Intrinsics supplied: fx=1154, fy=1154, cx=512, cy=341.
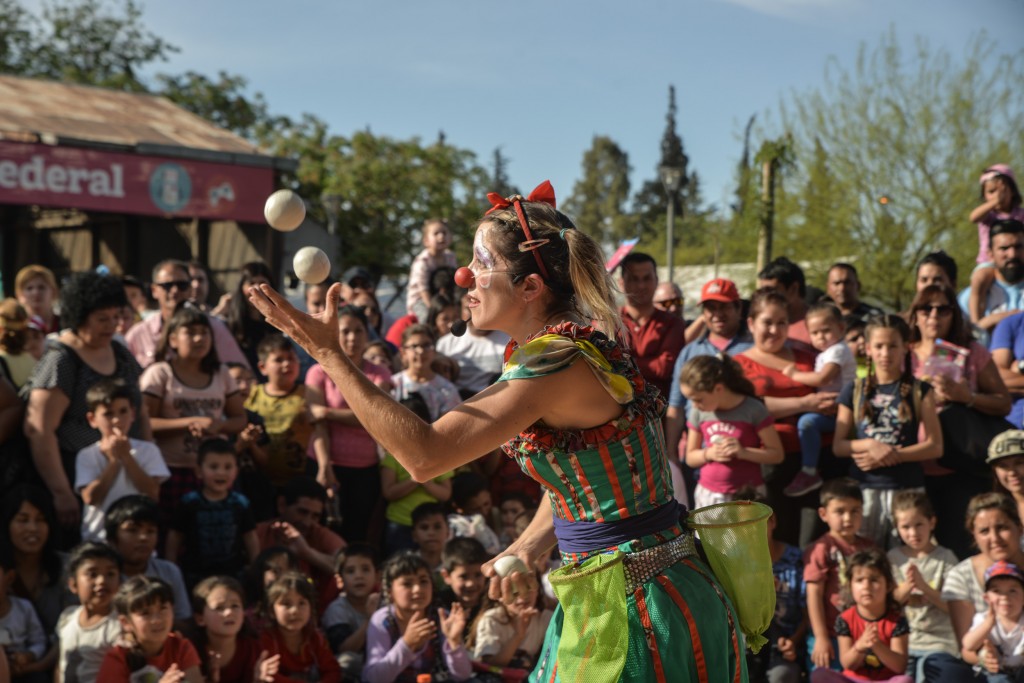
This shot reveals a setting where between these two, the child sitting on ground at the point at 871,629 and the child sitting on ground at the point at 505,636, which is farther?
the child sitting on ground at the point at 505,636

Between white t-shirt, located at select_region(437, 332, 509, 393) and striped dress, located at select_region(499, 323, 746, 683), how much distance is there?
466 cm

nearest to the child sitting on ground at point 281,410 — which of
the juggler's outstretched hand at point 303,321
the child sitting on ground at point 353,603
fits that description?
the child sitting on ground at point 353,603

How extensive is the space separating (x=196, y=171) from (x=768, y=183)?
9.06 metres

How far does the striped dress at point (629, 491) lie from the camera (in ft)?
8.75

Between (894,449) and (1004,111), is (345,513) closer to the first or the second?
(894,449)

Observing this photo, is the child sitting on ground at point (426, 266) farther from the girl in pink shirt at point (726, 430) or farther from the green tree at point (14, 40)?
the green tree at point (14, 40)

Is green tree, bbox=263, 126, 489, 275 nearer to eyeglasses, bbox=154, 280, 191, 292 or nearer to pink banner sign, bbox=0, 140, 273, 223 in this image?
pink banner sign, bbox=0, 140, 273, 223

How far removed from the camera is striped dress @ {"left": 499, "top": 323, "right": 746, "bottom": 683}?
8.75 feet

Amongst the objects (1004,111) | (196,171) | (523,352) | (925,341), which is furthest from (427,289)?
(1004,111)

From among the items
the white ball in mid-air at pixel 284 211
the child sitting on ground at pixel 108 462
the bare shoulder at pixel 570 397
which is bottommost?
the child sitting on ground at pixel 108 462

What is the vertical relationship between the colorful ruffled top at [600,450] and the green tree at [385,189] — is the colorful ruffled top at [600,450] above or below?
below

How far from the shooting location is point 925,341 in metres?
6.80

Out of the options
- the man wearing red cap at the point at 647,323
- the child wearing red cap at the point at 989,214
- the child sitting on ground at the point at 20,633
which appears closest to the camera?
the child sitting on ground at the point at 20,633

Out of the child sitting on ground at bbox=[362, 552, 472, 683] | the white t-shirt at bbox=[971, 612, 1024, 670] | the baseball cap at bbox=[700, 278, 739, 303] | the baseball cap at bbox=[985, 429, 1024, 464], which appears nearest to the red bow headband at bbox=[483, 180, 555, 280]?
the child sitting on ground at bbox=[362, 552, 472, 683]
